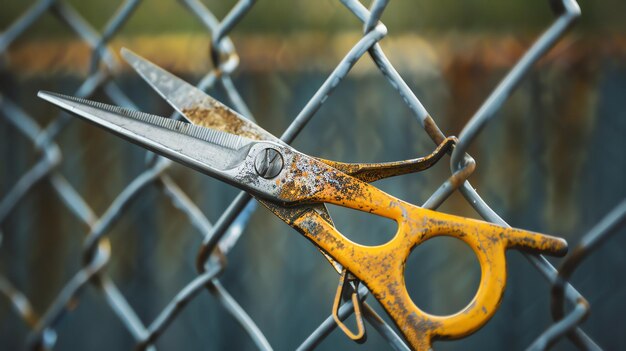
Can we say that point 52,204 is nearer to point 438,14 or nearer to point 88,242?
point 88,242

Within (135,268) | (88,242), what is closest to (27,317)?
(88,242)

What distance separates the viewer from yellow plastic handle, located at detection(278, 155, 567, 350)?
415mm

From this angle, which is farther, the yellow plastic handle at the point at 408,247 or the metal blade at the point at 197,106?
the metal blade at the point at 197,106

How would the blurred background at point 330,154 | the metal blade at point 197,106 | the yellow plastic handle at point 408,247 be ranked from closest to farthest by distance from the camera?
the yellow plastic handle at point 408,247 → the metal blade at point 197,106 → the blurred background at point 330,154

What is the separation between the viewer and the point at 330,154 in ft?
4.07

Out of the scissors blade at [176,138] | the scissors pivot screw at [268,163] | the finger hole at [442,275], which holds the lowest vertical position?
the finger hole at [442,275]

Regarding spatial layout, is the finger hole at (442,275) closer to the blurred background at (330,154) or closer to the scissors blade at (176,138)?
the blurred background at (330,154)

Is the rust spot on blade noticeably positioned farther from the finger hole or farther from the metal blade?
the finger hole

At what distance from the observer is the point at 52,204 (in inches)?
52.2

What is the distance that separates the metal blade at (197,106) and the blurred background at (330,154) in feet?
1.84

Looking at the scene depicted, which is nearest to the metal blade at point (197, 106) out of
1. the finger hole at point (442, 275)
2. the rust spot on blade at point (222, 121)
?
the rust spot on blade at point (222, 121)

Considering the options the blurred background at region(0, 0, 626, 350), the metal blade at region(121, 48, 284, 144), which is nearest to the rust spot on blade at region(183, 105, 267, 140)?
the metal blade at region(121, 48, 284, 144)

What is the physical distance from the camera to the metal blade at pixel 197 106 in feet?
1.69

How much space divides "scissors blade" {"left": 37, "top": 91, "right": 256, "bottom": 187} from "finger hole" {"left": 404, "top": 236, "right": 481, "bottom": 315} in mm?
861
